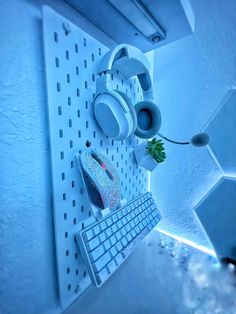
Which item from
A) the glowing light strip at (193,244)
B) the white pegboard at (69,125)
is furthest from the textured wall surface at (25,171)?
the glowing light strip at (193,244)

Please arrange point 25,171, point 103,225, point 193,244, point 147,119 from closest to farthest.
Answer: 1. point 25,171
2. point 103,225
3. point 147,119
4. point 193,244

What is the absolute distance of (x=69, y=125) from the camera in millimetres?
374

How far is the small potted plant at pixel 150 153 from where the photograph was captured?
59cm

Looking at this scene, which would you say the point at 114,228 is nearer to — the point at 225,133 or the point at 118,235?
the point at 118,235

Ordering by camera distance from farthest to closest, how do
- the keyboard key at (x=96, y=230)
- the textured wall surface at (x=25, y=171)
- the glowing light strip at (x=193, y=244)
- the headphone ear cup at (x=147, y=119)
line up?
the glowing light strip at (x=193, y=244) → the headphone ear cup at (x=147, y=119) → the keyboard key at (x=96, y=230) → the textured wall surface at (x=25, y=171)

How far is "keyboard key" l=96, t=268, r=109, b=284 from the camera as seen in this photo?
1.13 ft

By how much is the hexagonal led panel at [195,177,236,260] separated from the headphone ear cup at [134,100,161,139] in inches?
12.4

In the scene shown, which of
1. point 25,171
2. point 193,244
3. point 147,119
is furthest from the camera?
point 193,244

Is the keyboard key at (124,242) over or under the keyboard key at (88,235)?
under

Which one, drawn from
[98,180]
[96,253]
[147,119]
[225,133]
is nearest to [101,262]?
[96,253]

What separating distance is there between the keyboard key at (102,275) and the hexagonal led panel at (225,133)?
0.52 meters

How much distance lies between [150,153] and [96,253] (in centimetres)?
35

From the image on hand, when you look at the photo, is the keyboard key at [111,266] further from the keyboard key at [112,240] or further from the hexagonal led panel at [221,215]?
the hexagonal led panel at [221,215]

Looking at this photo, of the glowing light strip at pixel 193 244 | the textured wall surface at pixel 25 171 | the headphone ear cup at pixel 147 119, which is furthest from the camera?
the glowing light strip at pixel 193 244
